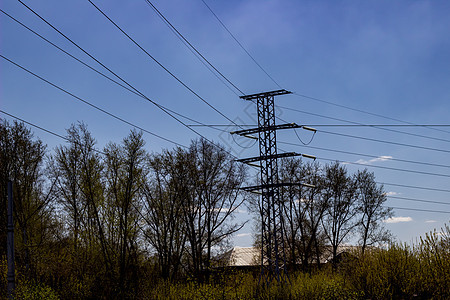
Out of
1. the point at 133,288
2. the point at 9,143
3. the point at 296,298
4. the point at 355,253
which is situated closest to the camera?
the point at 355,253

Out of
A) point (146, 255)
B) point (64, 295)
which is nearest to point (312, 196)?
point (146, 255)

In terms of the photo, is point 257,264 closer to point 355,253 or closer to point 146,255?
point 146,255

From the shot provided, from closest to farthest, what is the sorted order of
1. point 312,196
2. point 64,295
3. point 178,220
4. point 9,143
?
point 64,295
point 9,143
point 178,220
point 312,196

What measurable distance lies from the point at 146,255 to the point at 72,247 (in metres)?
5.49

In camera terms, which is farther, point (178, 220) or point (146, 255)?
point (178, 220)

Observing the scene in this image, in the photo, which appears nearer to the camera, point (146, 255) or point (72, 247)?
point (72, 247)

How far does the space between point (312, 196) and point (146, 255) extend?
18221 millimetres

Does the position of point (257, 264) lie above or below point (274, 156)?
below

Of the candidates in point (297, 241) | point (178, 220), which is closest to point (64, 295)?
point (178, 220)

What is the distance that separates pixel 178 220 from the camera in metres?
36.3

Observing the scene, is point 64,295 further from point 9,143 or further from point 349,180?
point 349,180

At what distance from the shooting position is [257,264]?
4522 centimetres

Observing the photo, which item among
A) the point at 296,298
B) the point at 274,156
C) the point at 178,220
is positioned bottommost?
the point at 296,298

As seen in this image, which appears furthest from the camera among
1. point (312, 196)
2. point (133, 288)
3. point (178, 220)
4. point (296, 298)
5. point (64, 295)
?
point (312, 196)
